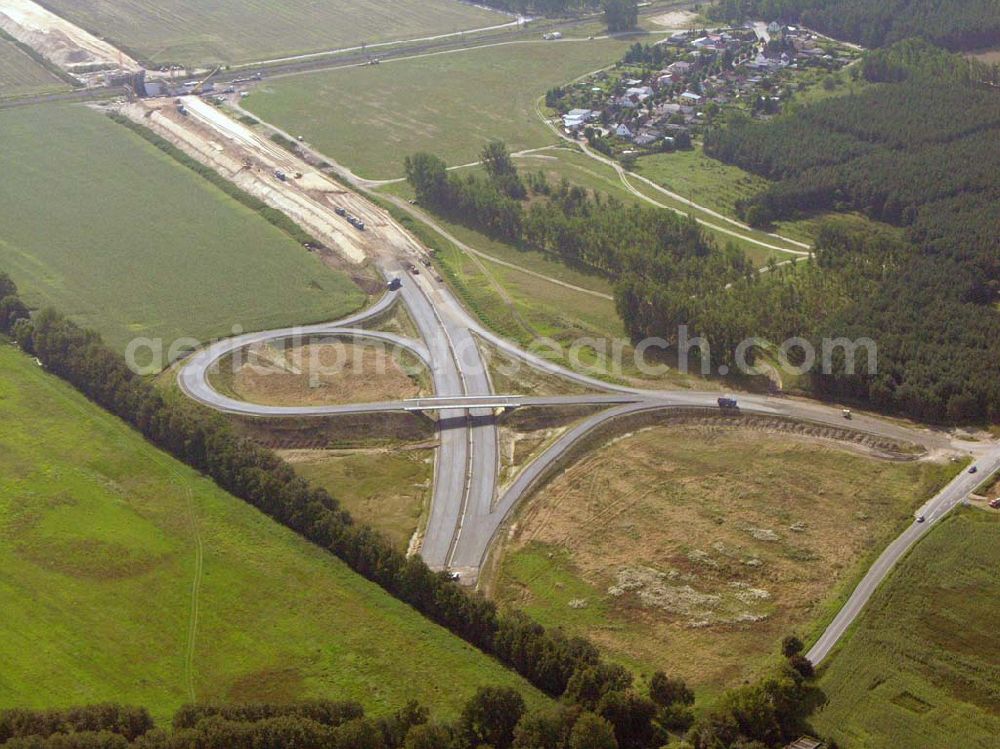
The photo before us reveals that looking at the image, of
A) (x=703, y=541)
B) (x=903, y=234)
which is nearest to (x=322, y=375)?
(x=703, y=541)

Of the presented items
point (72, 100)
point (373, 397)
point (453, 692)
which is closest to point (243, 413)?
point (373, 397)

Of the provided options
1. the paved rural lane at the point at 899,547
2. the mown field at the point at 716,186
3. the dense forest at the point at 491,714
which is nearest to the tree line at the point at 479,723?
the dense forest at the point at 491,714

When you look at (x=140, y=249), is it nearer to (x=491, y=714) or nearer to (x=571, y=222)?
(x=571, y=222)

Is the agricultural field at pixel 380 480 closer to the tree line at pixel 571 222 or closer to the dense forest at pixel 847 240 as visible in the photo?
the dense forest at pixel 847 240

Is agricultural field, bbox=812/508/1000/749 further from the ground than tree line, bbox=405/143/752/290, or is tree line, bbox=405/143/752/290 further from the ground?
tree line, bbox=405/143/752/290

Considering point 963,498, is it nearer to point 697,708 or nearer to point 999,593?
point 999,593

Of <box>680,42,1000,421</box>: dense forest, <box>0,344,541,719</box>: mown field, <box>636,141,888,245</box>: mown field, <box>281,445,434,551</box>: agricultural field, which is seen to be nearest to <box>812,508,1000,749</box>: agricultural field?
<box>680,42,1000,421</box>: dense forest

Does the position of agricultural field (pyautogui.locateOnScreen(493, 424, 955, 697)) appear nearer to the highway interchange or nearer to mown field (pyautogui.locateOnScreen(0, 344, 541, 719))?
the highway interchange
